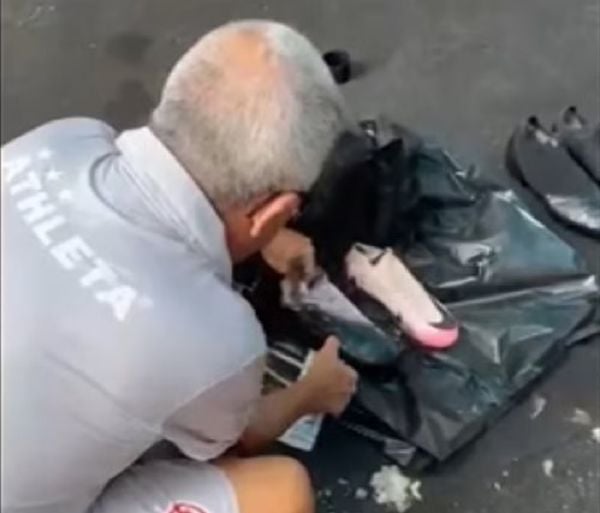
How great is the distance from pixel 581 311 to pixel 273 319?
0.40 meters

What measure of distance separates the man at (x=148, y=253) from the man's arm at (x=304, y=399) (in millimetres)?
241

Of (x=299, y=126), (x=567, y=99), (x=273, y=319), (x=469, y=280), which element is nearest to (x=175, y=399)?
(x=299, y=126)

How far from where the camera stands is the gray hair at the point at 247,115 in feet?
4.91

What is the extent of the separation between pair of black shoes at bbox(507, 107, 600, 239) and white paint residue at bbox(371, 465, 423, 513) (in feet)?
1.49

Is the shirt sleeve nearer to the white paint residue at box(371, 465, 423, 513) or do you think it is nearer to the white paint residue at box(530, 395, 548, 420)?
the white paint residue at box(371, 465, 423, 513)

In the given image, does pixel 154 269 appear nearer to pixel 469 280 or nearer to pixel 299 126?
pixel 299 126

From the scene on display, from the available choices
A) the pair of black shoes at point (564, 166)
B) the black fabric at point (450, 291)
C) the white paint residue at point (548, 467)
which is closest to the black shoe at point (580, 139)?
the pair of black shoes at point (564, 166)

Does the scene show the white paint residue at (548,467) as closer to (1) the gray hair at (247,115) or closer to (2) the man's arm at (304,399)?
(2) the man's arm at (304,399)

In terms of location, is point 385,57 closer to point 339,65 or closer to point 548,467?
point 339,65

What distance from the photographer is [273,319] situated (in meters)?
2.02

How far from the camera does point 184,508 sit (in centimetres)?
169

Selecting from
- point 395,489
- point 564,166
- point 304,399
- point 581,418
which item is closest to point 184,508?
point 304,399

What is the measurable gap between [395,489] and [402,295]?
0.25 m

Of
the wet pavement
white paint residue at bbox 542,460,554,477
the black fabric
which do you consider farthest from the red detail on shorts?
the wet pavement
